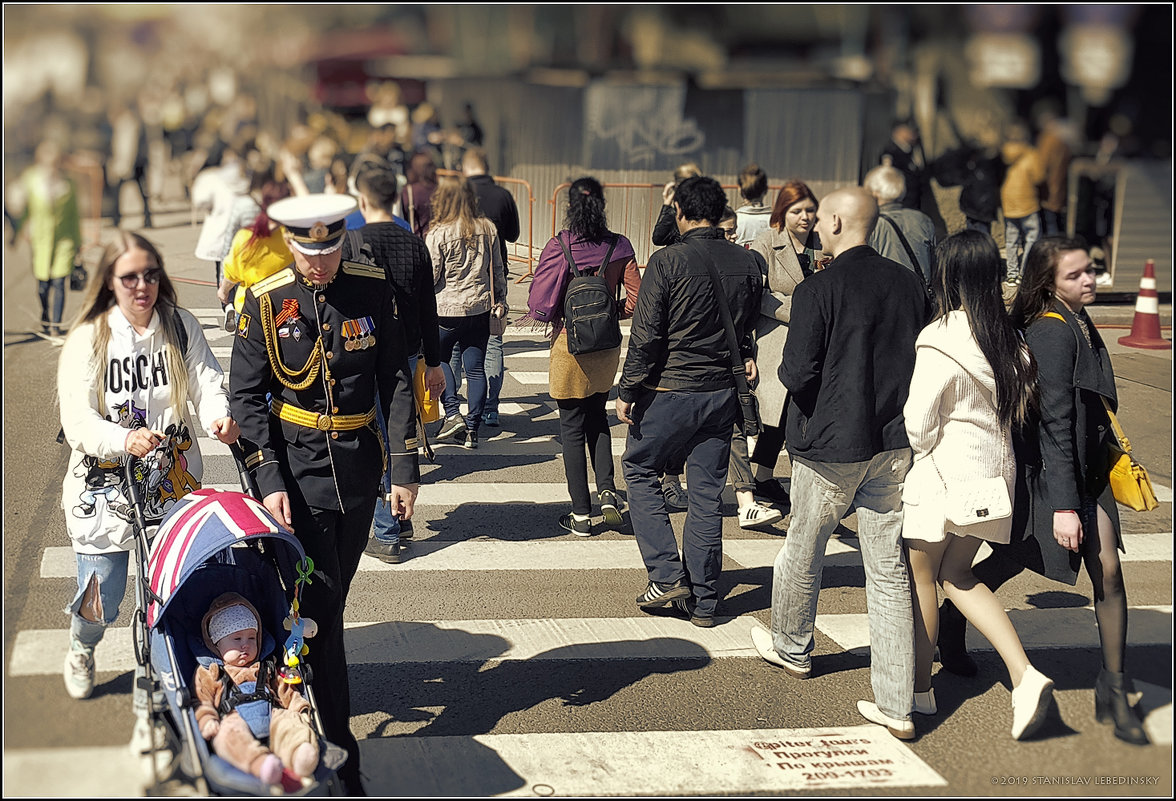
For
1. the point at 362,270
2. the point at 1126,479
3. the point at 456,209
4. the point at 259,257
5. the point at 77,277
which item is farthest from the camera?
the point at 456,209

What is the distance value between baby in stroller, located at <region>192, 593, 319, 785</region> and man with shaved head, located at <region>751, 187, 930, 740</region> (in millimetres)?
2144

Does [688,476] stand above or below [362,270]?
below

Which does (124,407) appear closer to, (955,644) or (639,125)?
(639,125)

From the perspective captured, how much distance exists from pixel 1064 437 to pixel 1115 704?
1.03m

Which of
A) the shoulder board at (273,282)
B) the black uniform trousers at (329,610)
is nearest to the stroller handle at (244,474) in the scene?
the black uniform trousers at (329,610)

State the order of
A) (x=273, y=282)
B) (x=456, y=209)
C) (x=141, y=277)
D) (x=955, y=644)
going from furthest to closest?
(x=456, y=209) < (x=955, y=644) < (x=273, y=282) < (x=141, y=277)

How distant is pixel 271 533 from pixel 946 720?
2.70 meters

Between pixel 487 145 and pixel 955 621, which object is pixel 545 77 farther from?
pixel 955 621

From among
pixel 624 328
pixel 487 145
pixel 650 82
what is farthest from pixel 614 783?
pixel 624 328

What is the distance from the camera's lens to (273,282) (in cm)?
378

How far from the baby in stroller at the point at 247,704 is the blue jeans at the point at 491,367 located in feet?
16.6

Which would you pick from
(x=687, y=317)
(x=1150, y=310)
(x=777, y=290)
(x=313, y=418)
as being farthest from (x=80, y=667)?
(x=777, y=290)

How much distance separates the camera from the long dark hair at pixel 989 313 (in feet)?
13.1

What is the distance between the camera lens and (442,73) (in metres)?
1.41
